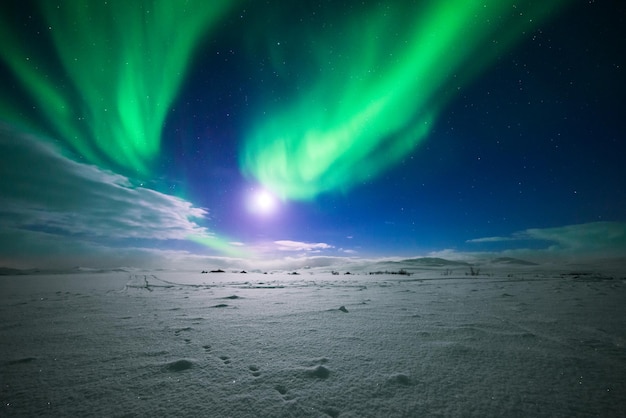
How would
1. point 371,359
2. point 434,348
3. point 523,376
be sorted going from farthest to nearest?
point 434,348
point 371,359
point 523,376

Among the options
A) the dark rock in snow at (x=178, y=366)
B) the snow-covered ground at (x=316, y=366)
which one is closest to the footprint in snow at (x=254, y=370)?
the snow-covered ground at (x=316, y=366)

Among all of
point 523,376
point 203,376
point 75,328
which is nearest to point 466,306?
point 523,376

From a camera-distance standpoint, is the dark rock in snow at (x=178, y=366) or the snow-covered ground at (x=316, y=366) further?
the dark rock in snow at (x=178, y=366)

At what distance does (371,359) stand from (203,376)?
4.67 ft

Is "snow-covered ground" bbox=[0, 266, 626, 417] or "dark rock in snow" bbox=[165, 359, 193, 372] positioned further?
"dark rock in snow" bbox=[165, 359, 193, 372]

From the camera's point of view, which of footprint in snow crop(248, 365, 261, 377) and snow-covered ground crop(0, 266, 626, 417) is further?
footprint in snow crop(248, 365, 261, 377)

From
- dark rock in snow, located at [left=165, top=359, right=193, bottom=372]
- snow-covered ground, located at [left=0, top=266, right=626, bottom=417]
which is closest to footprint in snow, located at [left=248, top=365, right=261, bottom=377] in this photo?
snow-covered ground, located at [left=0, top=266, right=626, bottom=417]

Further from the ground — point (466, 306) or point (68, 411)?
point (466, 306)

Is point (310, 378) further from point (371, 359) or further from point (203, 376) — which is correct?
point (203, 376)

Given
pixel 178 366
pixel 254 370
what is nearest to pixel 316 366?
pixel 254 370

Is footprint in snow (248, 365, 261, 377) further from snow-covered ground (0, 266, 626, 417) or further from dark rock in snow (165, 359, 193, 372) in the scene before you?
dark rock in snow (165, 359, 193, 372)

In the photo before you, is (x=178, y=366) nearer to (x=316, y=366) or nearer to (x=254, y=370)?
(x=254, y=370)

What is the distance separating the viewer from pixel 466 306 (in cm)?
488

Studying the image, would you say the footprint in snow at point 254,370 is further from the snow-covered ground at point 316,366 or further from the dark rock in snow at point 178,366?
the dark rock in snow at point 178,366
